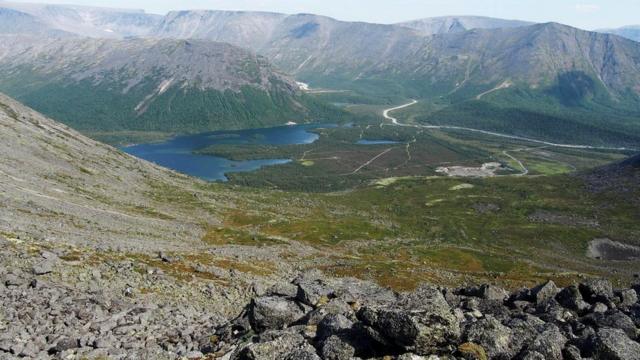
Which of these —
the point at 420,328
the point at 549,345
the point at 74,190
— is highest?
the point at 420,328

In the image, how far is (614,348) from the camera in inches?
1335

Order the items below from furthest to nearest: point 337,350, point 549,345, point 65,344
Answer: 1. point 65,344
2. point 549,345
3. point 337,350

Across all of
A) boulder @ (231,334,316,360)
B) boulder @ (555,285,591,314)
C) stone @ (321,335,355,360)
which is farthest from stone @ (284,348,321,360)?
boulder @ (555,285,591,314)

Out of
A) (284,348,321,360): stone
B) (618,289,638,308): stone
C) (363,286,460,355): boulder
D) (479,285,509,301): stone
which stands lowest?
(479,285,509,301): stone

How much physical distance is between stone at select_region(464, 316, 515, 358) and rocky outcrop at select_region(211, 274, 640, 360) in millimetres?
62

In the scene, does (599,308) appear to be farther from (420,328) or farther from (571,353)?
(420,328)

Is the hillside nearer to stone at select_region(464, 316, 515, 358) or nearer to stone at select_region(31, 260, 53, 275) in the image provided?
stone at select_region(464, 316, 515, 358)

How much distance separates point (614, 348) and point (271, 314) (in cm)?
2471

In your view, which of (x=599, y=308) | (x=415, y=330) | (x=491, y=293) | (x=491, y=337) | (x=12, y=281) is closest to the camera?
(x=415, y=330)

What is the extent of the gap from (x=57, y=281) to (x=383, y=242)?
9101 cm

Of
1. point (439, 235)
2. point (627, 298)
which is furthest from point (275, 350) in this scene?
point (439, 235)

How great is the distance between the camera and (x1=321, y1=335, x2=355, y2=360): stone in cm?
3161

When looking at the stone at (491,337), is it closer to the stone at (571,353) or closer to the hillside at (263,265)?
the hillside at (263,265)

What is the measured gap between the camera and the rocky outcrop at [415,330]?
31172mm
